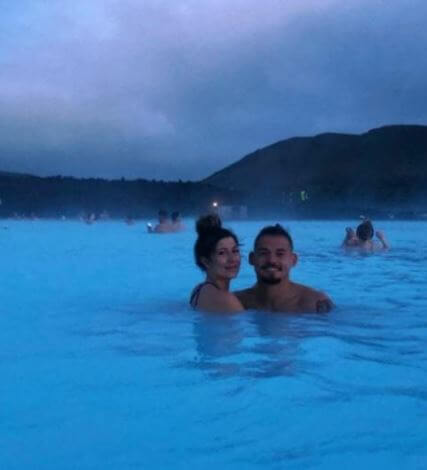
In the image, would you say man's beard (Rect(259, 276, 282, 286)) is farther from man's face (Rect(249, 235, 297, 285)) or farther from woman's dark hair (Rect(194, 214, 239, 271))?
woman's dark hair (Rect(194, 214, 239, 271))

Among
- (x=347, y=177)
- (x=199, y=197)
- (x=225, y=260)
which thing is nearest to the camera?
(x=225, y=260)

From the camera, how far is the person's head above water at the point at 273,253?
195 inches

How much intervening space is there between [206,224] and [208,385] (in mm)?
1814

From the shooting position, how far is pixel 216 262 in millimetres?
4891

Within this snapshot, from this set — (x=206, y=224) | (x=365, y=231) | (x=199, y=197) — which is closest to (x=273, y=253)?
(x=206, y=224)

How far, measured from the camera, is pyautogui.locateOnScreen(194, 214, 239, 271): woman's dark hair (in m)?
4.95

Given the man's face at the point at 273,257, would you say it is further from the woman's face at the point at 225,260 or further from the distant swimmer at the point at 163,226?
the distant swimmer at the point at 163,226

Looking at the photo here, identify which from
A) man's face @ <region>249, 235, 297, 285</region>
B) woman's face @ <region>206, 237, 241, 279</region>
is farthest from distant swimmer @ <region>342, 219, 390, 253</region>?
woman's face @ <region>206, 237, 241, 279</region>

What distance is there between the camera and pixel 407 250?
1441cm

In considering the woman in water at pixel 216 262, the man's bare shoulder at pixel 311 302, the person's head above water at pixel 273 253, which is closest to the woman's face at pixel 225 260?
the woman in water at pixel 216 262

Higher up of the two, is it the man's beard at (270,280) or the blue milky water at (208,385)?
the man's beard at (270,280)

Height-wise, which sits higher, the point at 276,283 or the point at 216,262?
the point at 216,262

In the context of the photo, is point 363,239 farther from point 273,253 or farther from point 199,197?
point 199,197

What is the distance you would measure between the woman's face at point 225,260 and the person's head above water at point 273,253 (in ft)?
0.63
